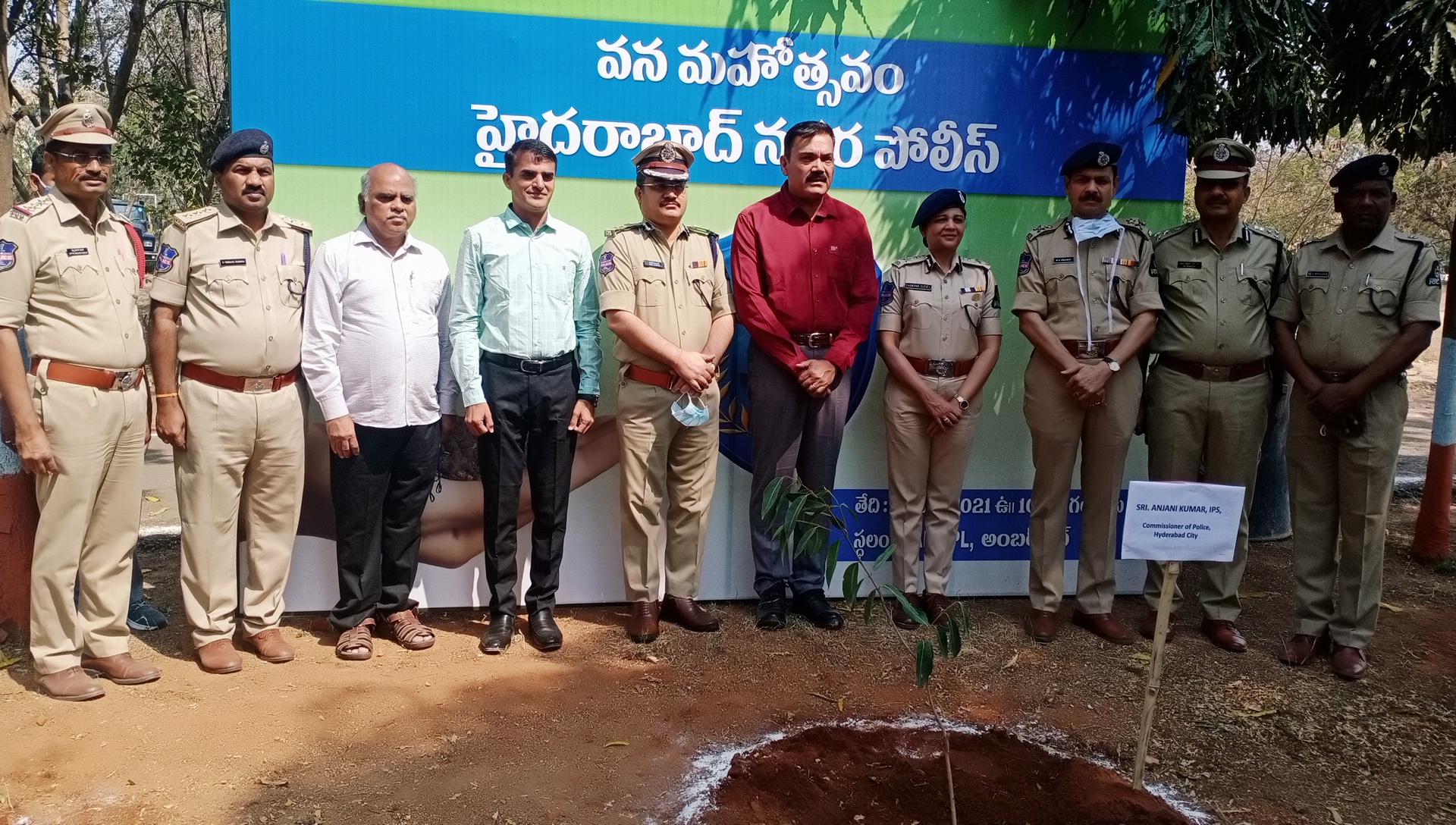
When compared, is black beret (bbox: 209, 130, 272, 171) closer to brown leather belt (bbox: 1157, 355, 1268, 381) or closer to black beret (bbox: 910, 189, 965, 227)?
black beret (bbox: 910, 189, 965, 227)

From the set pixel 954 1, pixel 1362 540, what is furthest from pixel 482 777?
pixel 954 1

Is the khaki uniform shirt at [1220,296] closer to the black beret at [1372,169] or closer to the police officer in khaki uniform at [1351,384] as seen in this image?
the police officer in khaki uniform at [1351,384]

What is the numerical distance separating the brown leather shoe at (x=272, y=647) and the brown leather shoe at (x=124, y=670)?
1.11ft

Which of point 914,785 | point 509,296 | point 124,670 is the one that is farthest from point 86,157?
point 914,785

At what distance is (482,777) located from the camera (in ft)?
9.76

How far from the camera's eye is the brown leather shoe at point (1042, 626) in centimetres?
425

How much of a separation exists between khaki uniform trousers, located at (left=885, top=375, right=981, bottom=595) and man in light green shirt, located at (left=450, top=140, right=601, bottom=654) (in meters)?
1.30

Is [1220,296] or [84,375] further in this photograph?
[1220,296]

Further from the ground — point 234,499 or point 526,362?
point 526,362

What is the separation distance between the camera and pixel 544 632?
13.2ft

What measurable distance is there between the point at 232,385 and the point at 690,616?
1.95m

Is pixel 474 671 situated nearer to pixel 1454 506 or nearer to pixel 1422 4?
pixel 1422 4

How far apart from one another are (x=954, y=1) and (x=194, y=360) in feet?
11.2

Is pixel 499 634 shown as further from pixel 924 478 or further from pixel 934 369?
pixel 934 369
